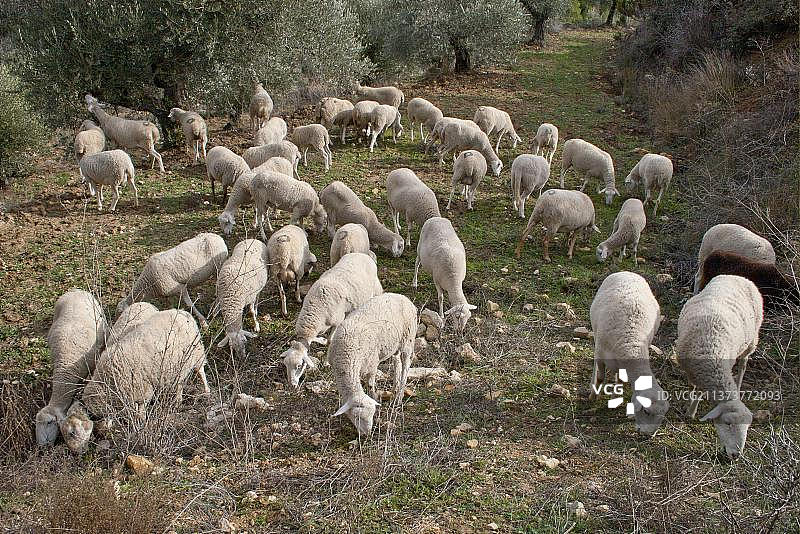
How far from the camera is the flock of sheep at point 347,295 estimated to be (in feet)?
19.1

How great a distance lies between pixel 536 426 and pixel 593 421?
575 millimetres

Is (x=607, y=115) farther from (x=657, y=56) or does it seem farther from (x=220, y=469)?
(x=220, y=469)

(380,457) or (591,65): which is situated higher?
(591,65)

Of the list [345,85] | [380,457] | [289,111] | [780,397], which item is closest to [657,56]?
[345,85]

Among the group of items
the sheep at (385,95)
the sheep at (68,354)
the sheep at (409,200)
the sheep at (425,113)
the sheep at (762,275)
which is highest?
the sheep at (385,95)

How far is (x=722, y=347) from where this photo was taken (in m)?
5.87

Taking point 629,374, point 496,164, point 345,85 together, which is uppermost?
point 345,85

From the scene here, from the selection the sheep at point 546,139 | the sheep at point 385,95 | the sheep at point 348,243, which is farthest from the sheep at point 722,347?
the sheep at point 385,95

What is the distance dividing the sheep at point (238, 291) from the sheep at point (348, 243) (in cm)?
104

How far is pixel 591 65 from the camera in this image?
27344mm

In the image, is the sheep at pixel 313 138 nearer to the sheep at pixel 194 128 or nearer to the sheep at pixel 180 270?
the sheep at pixel 194 128

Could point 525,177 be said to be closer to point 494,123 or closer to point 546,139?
point 546,139

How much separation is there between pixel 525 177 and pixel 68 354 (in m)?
7.99

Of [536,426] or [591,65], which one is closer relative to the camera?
[536,426]
